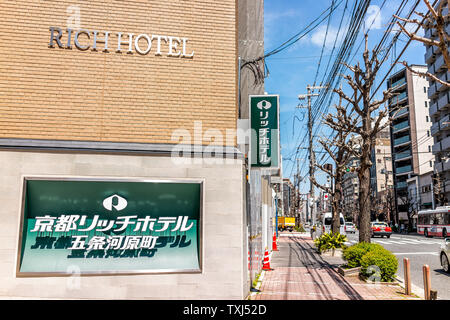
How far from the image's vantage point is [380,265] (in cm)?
1136

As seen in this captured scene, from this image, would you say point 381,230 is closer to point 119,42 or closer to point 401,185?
point 119,42

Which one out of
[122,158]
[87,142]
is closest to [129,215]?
[122,158]

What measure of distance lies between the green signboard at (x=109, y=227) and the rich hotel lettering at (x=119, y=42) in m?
3.40

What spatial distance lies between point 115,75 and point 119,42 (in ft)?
2.90

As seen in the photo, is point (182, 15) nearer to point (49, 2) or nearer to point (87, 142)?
point (49, 2)

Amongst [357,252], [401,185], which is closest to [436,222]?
[357,252]

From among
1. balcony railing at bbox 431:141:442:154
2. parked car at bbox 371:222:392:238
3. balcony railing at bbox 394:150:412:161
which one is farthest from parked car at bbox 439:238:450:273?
balcony railing at bbox 394:150:412:161

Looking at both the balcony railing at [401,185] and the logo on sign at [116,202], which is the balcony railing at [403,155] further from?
the logo on sign at [116,202]

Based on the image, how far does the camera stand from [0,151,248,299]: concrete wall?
8.24 metres

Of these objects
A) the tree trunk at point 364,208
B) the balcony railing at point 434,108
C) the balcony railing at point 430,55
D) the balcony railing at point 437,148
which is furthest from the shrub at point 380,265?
the balcony railing at point 430,55

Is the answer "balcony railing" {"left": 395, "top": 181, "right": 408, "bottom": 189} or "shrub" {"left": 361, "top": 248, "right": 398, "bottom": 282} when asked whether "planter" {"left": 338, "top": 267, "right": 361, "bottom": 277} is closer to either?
"shrub" {"left": 361, "top": 248, "right": 398, "bottom": 282}

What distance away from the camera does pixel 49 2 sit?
9.30m

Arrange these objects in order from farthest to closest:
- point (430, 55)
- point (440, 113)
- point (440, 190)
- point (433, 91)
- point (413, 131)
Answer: point (413, 131) < point (433, 91) < point (430, 55) < point (440, 113) < point (440, 190)

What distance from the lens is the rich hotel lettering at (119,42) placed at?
30.1 feet
